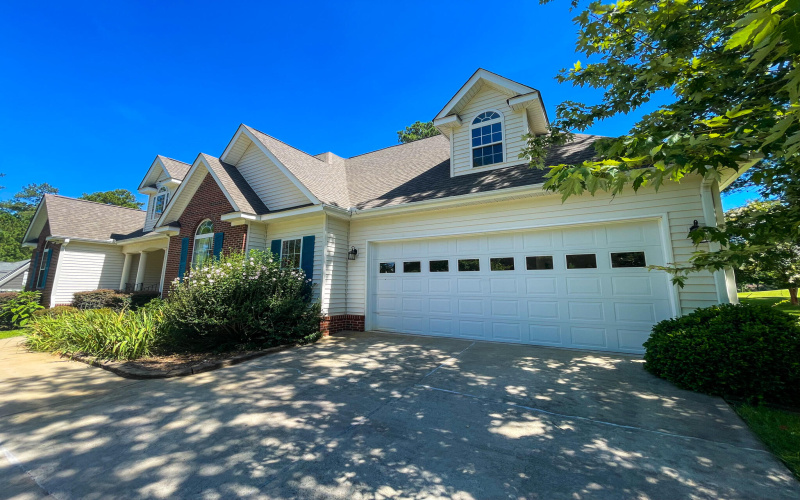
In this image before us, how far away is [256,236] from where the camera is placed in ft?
31.8

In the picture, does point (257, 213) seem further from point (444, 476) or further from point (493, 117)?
point (444, 476)

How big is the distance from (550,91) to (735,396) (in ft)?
26.0

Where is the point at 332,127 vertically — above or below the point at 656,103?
above

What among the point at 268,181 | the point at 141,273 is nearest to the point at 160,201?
the point at 141,273

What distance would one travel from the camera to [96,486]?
2271 mm

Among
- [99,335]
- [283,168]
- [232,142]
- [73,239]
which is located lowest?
[99,335]

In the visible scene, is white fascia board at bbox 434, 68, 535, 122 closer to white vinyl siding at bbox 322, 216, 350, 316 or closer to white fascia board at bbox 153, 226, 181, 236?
white vinyl siding at bbox 322, 216, 350, 316

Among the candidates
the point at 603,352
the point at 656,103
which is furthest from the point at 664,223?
the point at 603,352

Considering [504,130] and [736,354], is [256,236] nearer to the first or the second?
[504,130]

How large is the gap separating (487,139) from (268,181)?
23.5 feet

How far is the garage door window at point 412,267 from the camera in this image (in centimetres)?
851

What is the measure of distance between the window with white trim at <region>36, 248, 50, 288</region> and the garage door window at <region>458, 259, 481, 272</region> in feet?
66.1

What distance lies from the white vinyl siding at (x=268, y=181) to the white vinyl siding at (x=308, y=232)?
540mm

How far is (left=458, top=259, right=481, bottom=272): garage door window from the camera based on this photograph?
773 cm
